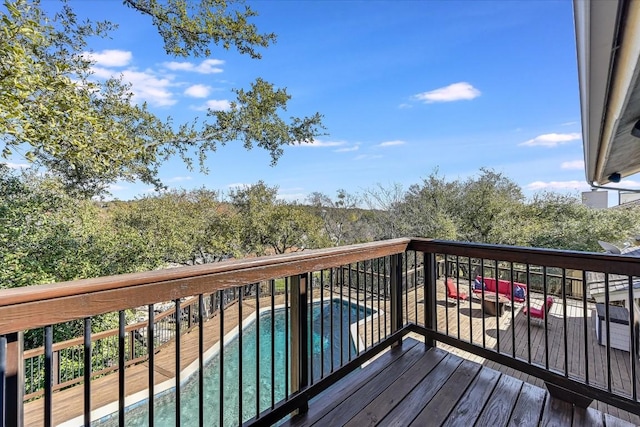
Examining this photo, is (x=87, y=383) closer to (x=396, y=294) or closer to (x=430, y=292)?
(x=396, y=294)

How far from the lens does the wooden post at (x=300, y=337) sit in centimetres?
178

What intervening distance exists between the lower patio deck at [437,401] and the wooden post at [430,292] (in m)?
0.31

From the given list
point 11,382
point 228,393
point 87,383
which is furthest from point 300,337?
point 228,393

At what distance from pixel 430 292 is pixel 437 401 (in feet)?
2.85

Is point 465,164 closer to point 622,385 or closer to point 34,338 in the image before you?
Result: point 622,385

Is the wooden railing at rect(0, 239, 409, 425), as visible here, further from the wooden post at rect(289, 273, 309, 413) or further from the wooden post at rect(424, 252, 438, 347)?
the wooden post at rect(424, 252, 438, 347)

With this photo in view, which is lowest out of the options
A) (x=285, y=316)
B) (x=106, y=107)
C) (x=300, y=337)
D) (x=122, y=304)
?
(x=300, y=337)

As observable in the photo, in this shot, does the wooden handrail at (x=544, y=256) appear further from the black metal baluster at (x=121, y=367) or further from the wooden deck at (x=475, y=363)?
the black metal baluster at (x=121, y=367)

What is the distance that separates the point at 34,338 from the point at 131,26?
20.9 feet

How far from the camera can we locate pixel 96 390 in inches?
→ 191

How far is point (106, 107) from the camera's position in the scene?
6.26m

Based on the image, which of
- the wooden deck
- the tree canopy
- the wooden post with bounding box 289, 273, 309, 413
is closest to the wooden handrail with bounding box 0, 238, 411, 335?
the wooden post with bounding box 289, 273, 309, 413

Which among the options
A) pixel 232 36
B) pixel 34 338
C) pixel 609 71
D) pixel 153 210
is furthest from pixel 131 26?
pixel 609 71

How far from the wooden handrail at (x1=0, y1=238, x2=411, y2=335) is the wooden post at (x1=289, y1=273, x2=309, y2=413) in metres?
0.14
